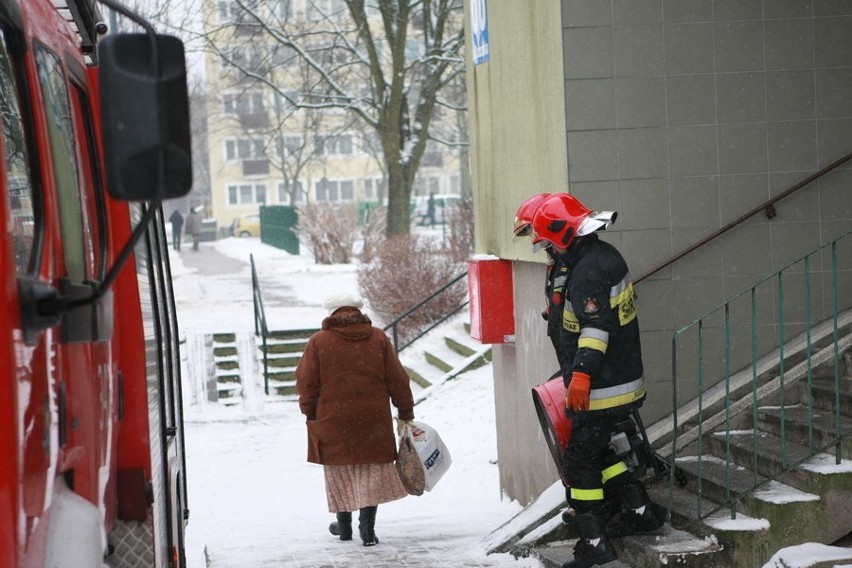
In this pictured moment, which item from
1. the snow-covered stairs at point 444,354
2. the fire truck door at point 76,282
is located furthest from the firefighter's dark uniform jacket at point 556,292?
the snow-covered stairs at point 444,354

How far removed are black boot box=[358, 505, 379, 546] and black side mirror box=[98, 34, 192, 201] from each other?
5422 mm

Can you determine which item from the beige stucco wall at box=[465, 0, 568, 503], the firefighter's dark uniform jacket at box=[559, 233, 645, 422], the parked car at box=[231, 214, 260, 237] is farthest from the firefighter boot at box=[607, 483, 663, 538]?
the parked car at box=[231, 214, 260, 237]

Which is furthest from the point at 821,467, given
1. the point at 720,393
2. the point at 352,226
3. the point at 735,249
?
the point at 352,226

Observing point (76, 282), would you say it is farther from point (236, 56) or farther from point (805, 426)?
point (236, 56)

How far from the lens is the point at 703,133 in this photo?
23.4 feet

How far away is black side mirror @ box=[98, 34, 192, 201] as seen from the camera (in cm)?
264

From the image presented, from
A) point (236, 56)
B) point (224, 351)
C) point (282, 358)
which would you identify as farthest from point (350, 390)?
point (236, 56)

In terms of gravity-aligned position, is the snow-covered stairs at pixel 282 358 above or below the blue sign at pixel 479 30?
below

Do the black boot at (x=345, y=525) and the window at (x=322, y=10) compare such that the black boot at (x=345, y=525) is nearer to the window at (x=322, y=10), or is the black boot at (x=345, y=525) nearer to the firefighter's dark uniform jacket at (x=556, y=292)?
the firefighter's dark uniform jacket at (x=556, y=292)

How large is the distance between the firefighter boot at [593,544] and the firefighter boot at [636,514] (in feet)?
0.67

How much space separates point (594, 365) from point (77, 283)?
3074 mm

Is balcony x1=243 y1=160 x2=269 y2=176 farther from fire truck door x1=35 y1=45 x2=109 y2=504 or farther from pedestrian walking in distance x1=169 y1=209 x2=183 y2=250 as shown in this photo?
fire truck door x1=35 y1=45 x2=109 y2=504

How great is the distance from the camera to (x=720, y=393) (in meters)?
7.07

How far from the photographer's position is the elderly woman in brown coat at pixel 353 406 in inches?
308
